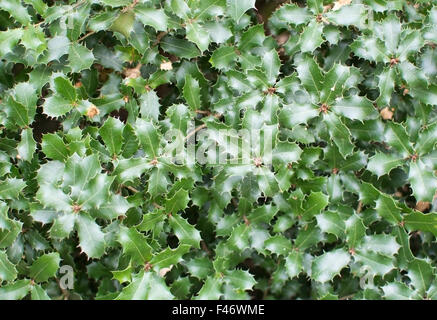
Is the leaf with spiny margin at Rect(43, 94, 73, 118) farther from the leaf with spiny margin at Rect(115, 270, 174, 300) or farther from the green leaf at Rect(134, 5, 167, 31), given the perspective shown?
the leaf with spiny margin at Rect(115, 270, 174, 300)

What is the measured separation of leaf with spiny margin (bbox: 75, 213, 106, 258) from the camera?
60.6 inches

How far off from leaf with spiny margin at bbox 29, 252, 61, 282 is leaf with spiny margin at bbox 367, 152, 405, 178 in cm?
117

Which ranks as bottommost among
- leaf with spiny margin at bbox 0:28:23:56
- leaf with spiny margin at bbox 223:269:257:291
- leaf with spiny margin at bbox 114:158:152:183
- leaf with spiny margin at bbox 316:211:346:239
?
leaf with spiny margin at bbox 223:269:257:291

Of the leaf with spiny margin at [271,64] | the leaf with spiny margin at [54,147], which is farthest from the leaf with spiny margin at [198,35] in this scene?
the leaf with spiny margin at [54,147]

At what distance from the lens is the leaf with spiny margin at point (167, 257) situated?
162 centimetres

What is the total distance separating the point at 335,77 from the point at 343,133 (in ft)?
0.65

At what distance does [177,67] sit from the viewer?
6.18 feet

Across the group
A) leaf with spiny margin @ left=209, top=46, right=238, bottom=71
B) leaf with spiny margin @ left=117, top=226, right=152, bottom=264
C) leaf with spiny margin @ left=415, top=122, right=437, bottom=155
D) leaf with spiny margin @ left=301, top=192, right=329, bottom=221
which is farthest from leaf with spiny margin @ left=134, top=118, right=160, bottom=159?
leaf with spiny margin @ left=415, top=122, right=437, bottom=155

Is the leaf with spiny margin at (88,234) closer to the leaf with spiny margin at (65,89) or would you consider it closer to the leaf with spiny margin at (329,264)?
the leaf with spiny margin at (65,89)

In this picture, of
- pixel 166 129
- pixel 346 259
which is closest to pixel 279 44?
pixel 166 129

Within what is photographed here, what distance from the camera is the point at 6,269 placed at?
1613 mm

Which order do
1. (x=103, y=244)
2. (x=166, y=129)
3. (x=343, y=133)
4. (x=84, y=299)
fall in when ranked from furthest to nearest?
(x=84, y=299)
(x=166, y=129)
(x=343, y=133)
(x=103, y=244)

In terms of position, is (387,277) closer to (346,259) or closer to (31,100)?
(346,259)

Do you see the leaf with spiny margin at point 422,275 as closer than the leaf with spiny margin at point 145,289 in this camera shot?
No
